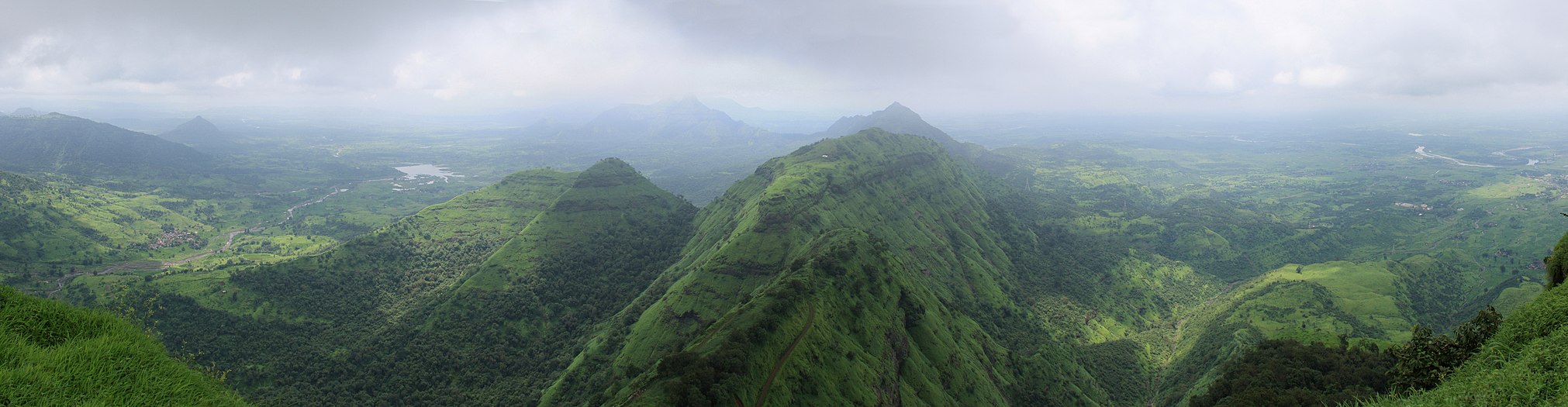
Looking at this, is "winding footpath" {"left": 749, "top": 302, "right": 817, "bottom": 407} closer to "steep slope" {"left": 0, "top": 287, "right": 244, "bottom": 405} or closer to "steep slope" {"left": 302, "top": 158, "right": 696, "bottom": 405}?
"steep slope" {"left": 0, "top": 287, "right": 244, "bottom": 405}

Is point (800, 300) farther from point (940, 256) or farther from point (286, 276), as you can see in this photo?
point (286, 276)

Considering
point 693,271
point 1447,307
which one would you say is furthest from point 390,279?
point 1447,307

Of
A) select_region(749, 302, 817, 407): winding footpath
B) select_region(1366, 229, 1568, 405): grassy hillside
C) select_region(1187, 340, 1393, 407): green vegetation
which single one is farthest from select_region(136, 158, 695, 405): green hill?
select_region(1187, 340, 1393, 407): green vegetation

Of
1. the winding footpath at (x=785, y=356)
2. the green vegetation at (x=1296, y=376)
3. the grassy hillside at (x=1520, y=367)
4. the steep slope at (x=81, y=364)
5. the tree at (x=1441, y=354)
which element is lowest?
the green vegetation at (x=1296, y=376)

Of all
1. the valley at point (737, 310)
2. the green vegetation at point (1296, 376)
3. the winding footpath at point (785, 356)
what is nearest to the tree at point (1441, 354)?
the green vegetation at point (1296, 376)

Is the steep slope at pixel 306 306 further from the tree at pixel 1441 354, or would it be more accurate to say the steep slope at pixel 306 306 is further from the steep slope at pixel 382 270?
the tree at pixel 1441 354

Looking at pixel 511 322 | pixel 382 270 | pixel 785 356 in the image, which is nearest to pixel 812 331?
pixel 785 356
